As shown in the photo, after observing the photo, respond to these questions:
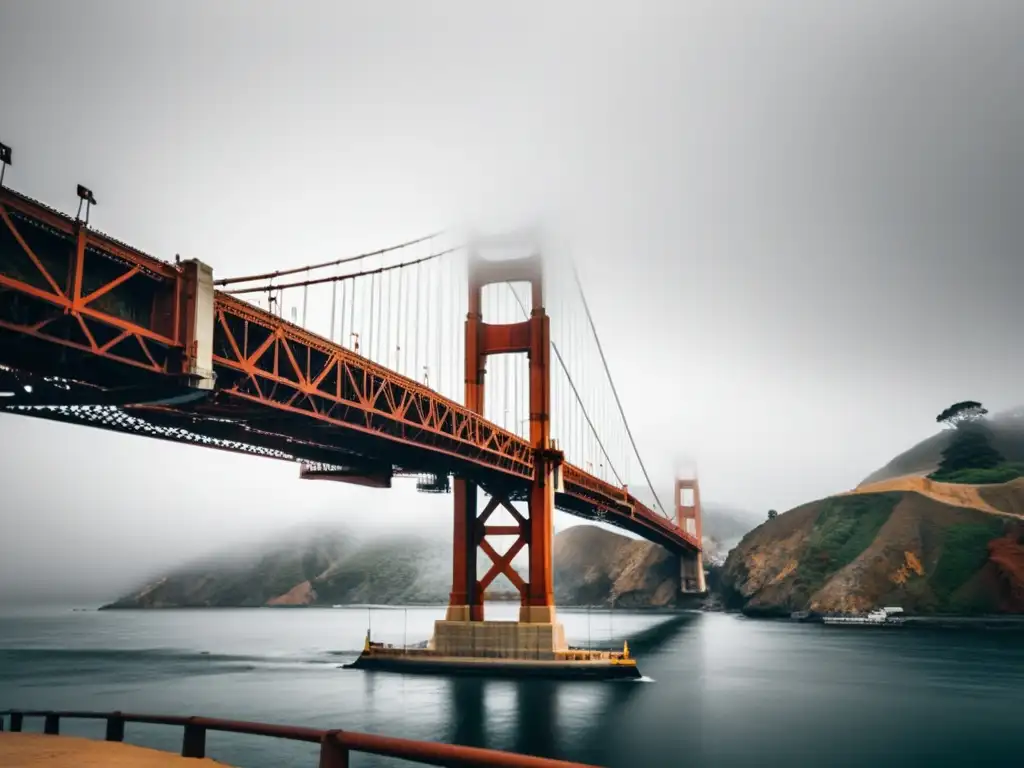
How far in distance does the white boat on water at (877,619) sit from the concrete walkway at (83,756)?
117123 millimetres

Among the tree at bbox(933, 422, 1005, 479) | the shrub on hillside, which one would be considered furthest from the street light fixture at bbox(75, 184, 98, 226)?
the tree at bbox(933, 422, 1005, 479)

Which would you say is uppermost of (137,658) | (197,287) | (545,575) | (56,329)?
(197,287)

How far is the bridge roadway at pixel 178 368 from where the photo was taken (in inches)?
793

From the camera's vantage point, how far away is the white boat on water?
4471 inches

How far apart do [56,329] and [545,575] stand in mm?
37792

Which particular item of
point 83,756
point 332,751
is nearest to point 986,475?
point 83,756

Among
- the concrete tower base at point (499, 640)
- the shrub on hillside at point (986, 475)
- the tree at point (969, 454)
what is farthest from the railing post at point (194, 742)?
the tree at point (969, 454)

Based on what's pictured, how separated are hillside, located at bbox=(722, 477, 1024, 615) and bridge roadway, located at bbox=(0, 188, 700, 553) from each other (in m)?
87.0

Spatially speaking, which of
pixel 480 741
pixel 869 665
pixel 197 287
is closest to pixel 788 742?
pixel 480 741

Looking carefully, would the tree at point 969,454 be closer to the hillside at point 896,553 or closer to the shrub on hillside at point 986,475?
the shrub on hillside at point 986,475

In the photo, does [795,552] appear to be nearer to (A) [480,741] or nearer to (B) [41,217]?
(A) [480,741]

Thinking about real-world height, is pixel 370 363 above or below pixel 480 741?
above

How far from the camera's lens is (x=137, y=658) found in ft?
297

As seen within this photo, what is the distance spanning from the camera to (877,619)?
115188mm
